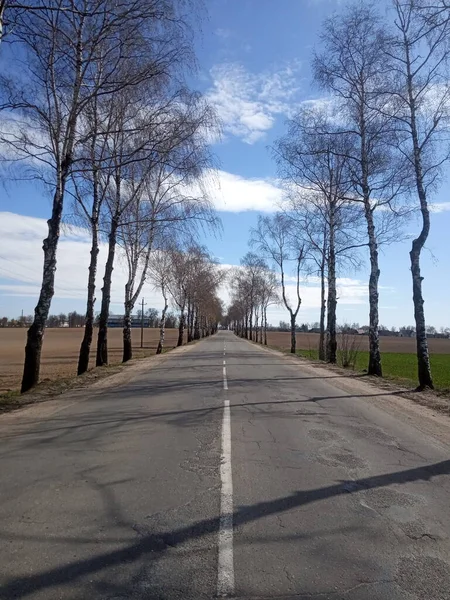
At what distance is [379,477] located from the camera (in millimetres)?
6148

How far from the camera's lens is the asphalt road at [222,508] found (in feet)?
11.9

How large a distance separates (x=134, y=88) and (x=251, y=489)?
1111cm

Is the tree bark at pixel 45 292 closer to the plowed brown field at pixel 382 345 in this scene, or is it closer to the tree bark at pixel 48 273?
the tree bark at pixel 48 273

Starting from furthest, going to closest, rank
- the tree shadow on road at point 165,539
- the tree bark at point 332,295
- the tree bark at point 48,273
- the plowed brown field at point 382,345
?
1. the plowed brown field at point 382,345
2. the tree bark at point 332,295
3. the tree bark at point 48,273
4. the tree shadow on road at point 165,539

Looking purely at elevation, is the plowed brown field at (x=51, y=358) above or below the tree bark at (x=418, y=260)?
below

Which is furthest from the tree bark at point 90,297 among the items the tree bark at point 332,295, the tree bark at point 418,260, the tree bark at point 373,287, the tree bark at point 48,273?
the tree bark at point 332,295

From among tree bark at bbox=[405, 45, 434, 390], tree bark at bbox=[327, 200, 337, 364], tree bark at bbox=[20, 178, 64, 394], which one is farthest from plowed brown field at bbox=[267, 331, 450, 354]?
tree bark at bbox=[20, 178, 64, 394]

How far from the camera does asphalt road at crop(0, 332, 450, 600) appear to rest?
11.9 feet

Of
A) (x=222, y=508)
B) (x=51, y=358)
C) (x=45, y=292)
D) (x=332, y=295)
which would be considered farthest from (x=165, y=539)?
(x=51, y=358)

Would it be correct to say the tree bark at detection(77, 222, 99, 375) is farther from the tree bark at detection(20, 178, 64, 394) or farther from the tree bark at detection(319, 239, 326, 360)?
the tree bark at detection(319, 239, 326, 360)

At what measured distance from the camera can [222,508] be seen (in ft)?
16.3

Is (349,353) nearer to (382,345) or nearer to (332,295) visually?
(332,295)

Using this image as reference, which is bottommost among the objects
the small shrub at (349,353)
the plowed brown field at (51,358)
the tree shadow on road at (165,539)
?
the tree shadow on road at (165,539)

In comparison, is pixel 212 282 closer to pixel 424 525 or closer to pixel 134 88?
pixel 134 88
